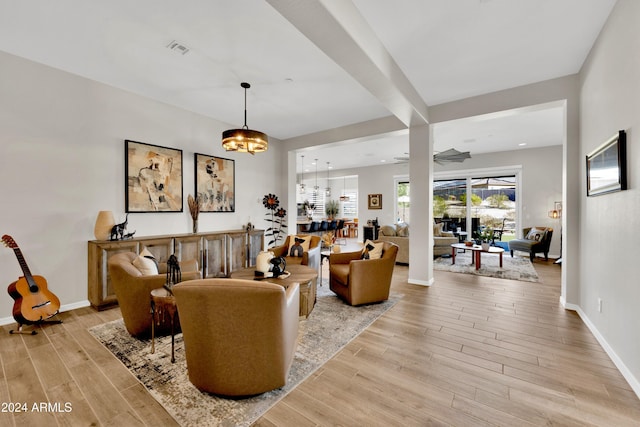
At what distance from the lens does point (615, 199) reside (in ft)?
7.79

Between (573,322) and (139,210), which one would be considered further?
(139,210)

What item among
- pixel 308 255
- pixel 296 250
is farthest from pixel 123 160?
pixel 308 255

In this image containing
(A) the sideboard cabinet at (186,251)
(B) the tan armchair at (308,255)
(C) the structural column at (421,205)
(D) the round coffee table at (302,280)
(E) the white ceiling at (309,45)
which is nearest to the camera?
(E) the white ceiling at (309,45)

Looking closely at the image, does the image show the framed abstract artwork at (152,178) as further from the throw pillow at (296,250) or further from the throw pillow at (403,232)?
the throw pillow at (403,232)

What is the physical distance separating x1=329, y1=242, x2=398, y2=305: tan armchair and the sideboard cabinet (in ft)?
6.79

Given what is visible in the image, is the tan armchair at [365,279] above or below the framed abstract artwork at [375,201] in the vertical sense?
below

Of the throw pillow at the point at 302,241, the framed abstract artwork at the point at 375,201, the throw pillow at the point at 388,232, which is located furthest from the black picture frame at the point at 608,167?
the framed abstract artwork at the point at 375,201

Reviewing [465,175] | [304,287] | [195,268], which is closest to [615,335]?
[304,287]

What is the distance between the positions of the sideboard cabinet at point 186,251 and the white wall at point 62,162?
0.33 meters

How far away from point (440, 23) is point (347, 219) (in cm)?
1074

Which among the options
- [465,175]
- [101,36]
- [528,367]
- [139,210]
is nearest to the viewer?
[528,367]

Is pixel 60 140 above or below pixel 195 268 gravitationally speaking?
above

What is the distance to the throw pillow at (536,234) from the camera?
6883 mm

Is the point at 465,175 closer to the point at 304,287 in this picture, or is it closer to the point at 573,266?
the point at 573,266
